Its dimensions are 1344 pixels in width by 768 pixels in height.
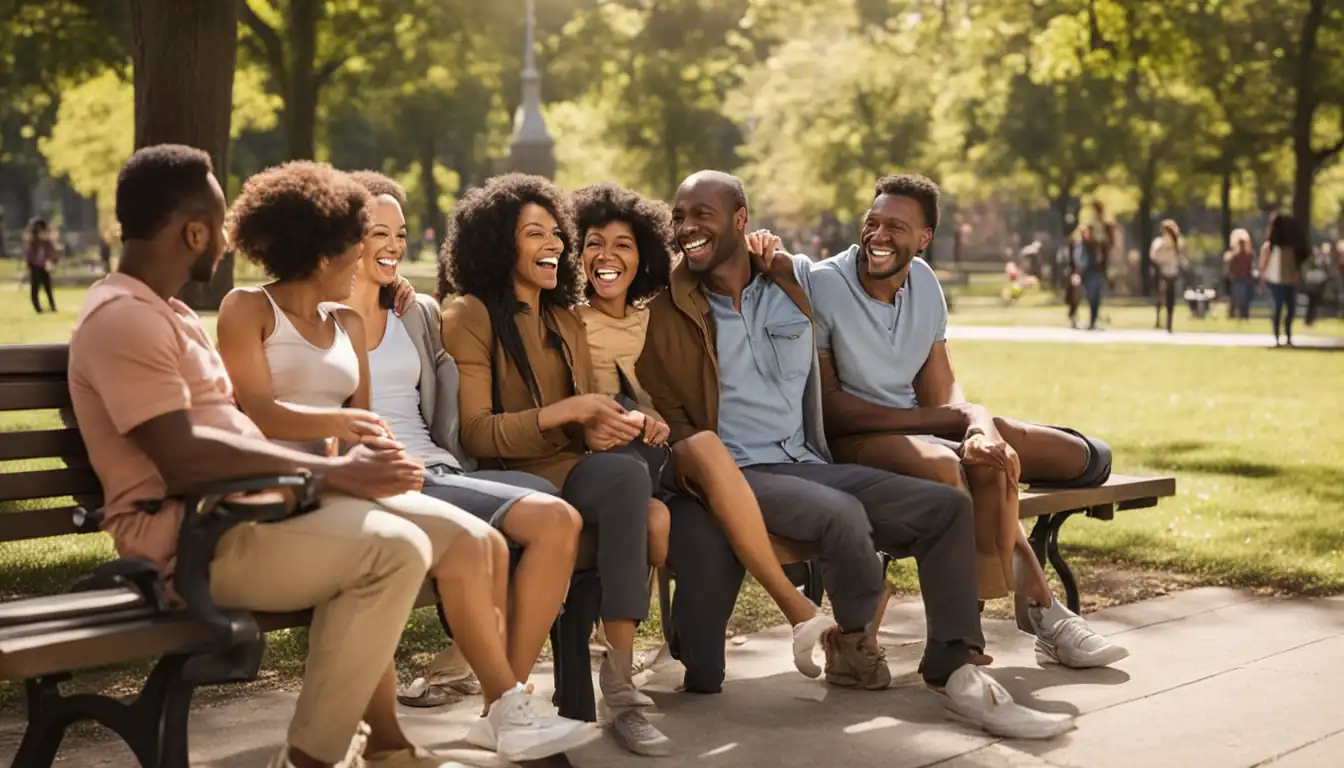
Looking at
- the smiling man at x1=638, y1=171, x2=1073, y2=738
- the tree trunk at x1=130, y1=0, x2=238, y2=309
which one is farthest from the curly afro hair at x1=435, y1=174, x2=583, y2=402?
the tree trunk at x1=130, y1=0, x2=238, y2=309

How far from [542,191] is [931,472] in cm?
156

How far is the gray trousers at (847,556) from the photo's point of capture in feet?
17.5

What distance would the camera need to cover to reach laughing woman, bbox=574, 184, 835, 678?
528cm

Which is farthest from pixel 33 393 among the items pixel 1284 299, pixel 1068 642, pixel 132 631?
pixel 1284 299

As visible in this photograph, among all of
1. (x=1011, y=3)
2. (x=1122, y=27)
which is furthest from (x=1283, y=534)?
(x=1011, y=3)

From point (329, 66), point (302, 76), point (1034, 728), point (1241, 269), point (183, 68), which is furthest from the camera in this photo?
point (1241, 269)

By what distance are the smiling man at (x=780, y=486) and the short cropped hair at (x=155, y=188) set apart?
1.92 m

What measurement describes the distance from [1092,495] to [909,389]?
81 cm

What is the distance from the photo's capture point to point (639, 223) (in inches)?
225

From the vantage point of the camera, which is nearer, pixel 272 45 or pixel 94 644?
pixel 94 644

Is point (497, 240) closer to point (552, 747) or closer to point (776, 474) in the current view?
point (776, 474)

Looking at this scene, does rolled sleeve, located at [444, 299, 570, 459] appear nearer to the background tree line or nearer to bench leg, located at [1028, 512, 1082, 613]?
bench leg, located at [1028, 512, 1082, 613]

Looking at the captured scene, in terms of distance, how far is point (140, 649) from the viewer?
12.6 ft

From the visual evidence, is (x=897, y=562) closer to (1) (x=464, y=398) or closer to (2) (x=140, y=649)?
(1) (x=464, y=398)
